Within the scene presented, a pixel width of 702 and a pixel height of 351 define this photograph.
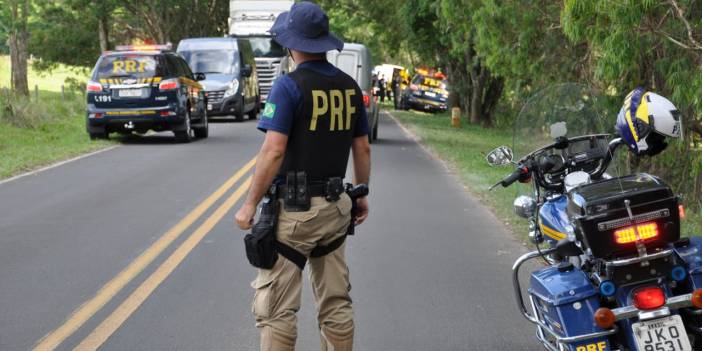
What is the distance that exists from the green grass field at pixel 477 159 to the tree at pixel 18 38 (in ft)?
41.8

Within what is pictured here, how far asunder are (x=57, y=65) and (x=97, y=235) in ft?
154

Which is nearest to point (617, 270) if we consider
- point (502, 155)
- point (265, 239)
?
point (502, 155)

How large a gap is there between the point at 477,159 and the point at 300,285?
52.6 ft

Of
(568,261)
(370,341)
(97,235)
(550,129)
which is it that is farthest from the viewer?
(97,235)

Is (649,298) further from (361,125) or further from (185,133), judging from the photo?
(185,133)

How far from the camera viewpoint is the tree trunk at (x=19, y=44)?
118ft

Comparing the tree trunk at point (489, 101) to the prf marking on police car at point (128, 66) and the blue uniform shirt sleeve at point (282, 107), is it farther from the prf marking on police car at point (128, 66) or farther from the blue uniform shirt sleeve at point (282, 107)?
the blue uniform shirt sleeve at point (282, 107)

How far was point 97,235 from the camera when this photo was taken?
10.8m

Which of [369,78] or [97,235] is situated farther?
[369,78]

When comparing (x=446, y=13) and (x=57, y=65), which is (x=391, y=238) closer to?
(x=446, y=13)

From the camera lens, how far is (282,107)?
5.24 m

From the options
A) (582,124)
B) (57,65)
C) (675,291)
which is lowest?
(57,65)

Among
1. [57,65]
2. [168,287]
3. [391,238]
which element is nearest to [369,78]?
[391,238]

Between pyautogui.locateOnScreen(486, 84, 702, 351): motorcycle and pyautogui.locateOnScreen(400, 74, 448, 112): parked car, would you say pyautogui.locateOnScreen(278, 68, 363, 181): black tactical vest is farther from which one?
pyautogui.locateOnScreen(400, 74, 448, 112): parked car
